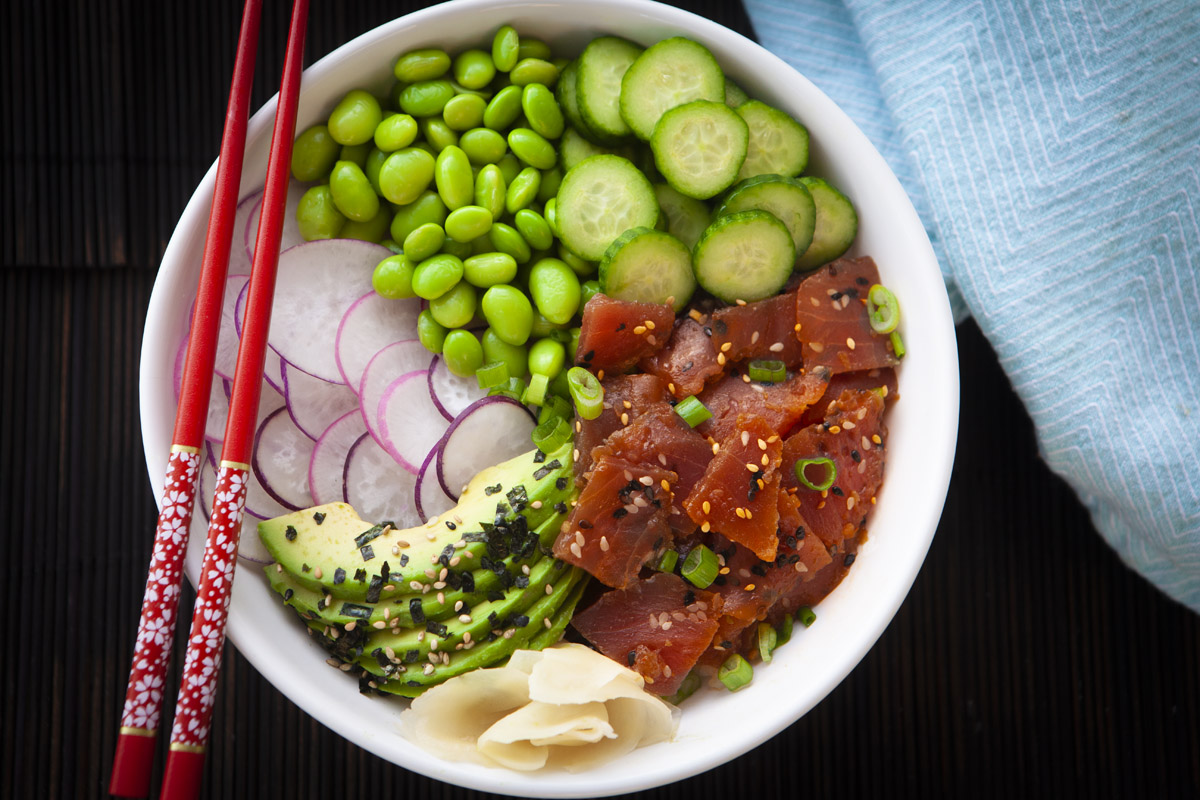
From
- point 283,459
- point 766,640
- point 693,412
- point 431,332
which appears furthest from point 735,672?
point 283,459

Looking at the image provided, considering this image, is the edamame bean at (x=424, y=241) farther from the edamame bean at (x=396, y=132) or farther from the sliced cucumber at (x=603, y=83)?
the sliced cucumber at (x=603, y=83)

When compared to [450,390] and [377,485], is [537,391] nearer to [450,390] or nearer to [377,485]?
[450,390]

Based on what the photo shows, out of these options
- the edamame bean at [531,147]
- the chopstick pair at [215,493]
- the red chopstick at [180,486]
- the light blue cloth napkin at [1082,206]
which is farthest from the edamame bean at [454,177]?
the light blue cloth napkin at [1082,206]

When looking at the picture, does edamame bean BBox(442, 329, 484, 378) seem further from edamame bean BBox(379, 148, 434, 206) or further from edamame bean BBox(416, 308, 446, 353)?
edamame bean BBox(379, 148, 434, 206)

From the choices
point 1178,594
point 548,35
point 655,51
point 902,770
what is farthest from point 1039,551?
point 548,35

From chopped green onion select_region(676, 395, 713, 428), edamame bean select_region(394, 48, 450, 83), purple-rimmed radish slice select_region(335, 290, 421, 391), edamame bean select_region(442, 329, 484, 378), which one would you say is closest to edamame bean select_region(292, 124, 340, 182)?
edamame bean select_region(394, 48, 450, 83)

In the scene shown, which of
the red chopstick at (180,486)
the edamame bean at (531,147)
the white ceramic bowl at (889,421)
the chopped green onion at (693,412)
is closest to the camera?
the red chopstick at (180,486)

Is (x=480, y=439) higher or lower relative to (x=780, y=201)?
lower
